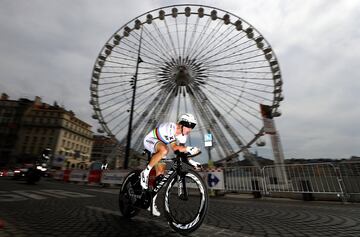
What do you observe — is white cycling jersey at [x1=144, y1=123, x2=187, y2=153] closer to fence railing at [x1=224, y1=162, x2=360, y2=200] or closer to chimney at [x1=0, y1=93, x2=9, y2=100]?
fence railing at [x1=224, y1=162, x2=360, y2=200]

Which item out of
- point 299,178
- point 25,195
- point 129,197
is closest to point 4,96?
point 25,195

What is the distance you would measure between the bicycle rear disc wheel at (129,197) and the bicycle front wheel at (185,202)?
879 mm

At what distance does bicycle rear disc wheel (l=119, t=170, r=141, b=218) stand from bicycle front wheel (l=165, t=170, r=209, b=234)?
A: 879 mm

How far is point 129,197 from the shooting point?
A: 12.0ft

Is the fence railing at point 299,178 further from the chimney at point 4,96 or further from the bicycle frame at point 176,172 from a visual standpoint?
the chimney at point 4,96

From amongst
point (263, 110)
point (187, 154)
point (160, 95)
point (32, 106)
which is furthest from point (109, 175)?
point (32, 106)

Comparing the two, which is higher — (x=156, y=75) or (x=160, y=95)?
(x=156, y=75)

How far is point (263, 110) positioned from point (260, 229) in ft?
37.4

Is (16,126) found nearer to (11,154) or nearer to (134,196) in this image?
(11,154)

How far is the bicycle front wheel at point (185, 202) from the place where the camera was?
8.32ft

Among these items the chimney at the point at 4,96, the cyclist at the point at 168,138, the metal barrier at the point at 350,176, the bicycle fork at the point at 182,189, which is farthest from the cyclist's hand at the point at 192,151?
the chimney at the point at 4,96

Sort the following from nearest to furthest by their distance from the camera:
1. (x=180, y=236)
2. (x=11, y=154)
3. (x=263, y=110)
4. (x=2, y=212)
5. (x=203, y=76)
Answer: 1. (x=180, y=236)
2. (x=2, y=212)
3. (x=263, y=110)
4. (x=203, y=76)
5. (x=11, y=154)

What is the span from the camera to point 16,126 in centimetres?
6119

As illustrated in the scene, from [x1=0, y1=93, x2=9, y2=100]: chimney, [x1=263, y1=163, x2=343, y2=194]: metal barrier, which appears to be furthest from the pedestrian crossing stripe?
[x1=0, y1=93, x2=9, y2=100]: chimney
